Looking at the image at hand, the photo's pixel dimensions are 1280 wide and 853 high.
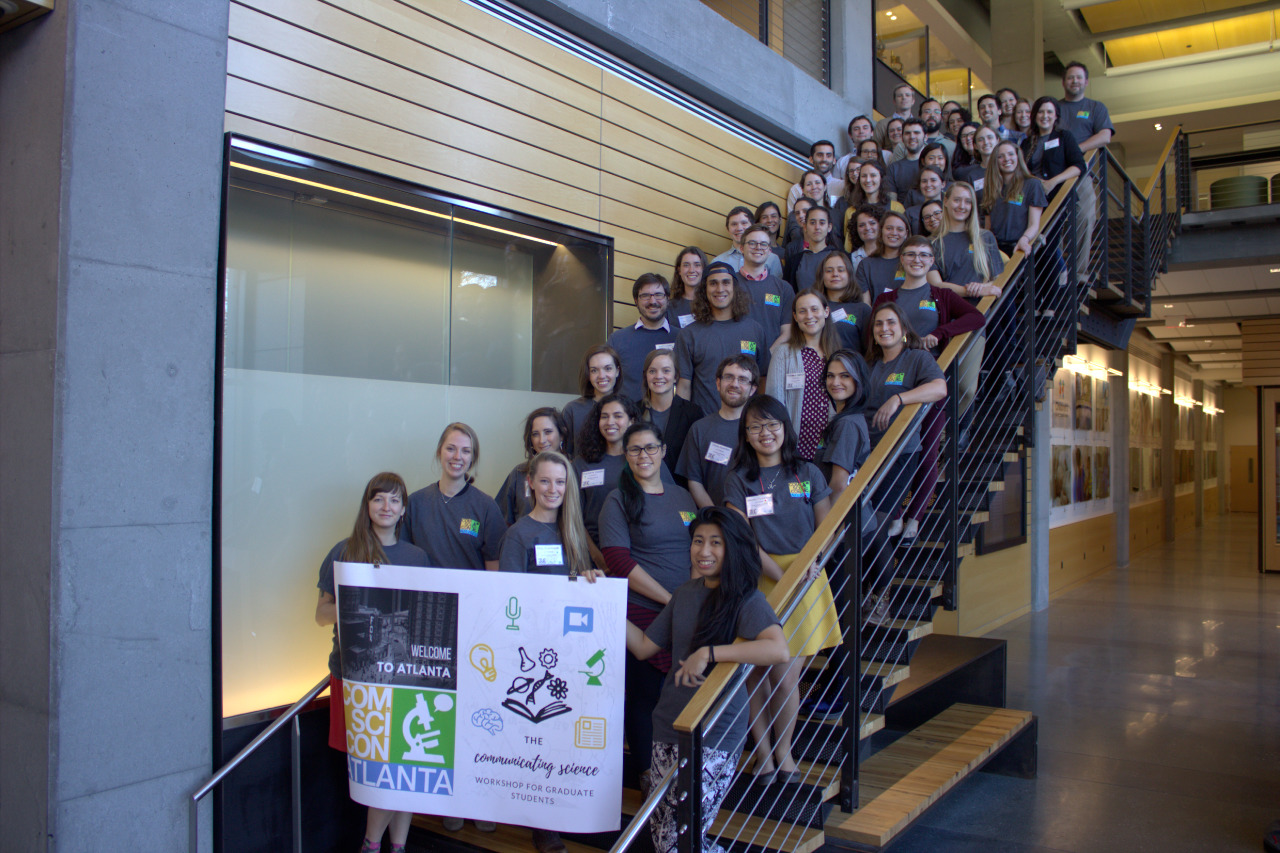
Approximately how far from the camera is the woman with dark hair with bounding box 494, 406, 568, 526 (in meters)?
3.83

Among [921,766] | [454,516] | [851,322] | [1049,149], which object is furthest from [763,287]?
[1049,149]

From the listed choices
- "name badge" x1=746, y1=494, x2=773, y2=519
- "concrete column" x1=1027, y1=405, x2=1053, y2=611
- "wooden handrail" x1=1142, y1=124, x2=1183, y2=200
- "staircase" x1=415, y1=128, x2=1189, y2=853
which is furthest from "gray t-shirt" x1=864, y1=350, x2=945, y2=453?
"concrete column" x1=1027, y1=405, x2=1053, y2=611

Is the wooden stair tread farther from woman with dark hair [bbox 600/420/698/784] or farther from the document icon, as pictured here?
the document icon

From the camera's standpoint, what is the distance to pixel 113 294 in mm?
3152

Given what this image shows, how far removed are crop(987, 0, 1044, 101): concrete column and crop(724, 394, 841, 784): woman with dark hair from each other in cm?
1110

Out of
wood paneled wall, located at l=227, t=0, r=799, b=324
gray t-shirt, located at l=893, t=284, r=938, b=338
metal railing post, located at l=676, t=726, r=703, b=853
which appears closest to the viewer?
metal railing post, located at l=676, t=726, r=703, b=853

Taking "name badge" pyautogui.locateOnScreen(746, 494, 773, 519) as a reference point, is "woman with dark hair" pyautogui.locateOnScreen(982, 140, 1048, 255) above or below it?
above

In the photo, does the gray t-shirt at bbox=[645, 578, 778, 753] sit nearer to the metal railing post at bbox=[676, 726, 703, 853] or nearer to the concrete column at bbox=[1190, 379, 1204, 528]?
the metal railing post at bbox=[676, 726, 703, 853]

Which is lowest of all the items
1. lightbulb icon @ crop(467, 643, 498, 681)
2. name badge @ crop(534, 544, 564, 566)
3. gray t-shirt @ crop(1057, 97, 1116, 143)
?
lightbulb icon @ crop(467, 643, 498, 681)

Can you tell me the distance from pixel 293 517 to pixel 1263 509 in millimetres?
14581

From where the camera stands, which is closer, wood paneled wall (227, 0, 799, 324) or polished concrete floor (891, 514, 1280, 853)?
wood paneled wall (227, 0, 799, 324)

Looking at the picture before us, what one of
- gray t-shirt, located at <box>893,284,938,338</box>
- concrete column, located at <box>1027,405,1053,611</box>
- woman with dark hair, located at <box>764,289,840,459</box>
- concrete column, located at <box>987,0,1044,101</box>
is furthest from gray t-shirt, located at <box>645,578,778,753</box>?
concrete column, located at <box>987,0,1044,101</box>

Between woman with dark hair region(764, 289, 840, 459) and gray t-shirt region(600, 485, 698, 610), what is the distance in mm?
994

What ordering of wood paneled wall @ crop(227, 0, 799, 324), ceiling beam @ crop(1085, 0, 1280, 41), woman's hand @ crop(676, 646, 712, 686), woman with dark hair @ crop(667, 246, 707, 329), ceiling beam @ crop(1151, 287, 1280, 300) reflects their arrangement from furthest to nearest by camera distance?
ceiling beam @ crop(1085, 0, 1280, 41)
ceiling beam @ crop(1151, 287, 1280, 300)
woman with dark hair @ crop(667, 246, 707, 329)
wood paneled wall @ crop(227, 0, 799, 324)
woman's hand @ crop(676, 646, 712, 686)
